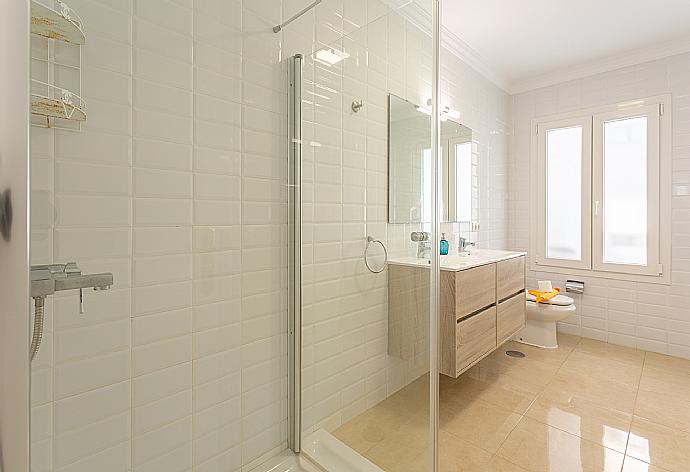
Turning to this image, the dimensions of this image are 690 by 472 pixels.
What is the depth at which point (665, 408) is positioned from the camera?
2.23m

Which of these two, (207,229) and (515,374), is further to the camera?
(515,374)

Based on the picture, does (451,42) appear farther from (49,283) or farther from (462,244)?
(49,283)

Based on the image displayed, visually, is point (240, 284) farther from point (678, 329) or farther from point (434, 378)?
point (678, 329)

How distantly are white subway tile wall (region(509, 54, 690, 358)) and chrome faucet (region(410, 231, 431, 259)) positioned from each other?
2877 millimetres

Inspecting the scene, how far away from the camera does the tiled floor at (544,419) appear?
1.45 meters

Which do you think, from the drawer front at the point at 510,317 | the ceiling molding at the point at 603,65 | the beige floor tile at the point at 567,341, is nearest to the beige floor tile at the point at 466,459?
the drawer front at the point at 510,317

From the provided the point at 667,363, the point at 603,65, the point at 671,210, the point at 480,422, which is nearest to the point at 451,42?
the point at 603,65

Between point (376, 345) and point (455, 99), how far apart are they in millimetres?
2364

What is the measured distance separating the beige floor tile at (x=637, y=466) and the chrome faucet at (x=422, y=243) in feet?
4.69

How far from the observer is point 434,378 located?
1.38m

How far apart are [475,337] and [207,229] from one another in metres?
1.65

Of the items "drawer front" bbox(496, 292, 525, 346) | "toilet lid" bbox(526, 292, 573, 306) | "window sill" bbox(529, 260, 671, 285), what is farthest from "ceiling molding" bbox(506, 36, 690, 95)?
"drawer front" bbox(496, 292, 525, 346)

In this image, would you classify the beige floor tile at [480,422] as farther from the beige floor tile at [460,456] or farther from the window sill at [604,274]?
the window sill at [604,274]

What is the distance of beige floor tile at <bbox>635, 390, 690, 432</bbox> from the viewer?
2.07 meters
